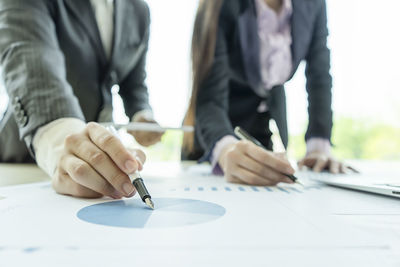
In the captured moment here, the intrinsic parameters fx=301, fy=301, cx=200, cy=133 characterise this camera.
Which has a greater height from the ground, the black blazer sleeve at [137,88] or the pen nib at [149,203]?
the pen nib at [149,203]

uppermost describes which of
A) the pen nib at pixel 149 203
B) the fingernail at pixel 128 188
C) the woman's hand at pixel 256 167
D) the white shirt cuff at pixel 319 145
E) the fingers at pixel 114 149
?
the fingers at pixel 114 149

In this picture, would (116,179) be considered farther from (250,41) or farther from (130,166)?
(250,41)

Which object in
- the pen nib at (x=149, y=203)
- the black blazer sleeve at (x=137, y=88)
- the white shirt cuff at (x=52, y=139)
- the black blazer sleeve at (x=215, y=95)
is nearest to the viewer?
the pen nib at (x=149, y=203)

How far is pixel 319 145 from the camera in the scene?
34.3 inches

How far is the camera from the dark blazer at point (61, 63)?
0.50m

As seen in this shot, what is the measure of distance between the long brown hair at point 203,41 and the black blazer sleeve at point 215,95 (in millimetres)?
18

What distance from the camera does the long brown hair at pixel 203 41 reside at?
0.78 metres

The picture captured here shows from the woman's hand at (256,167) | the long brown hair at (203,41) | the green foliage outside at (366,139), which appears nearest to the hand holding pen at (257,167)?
the woman's hand at (256,167)

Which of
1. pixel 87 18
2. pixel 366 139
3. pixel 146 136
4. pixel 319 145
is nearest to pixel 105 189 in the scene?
pixel 146 136

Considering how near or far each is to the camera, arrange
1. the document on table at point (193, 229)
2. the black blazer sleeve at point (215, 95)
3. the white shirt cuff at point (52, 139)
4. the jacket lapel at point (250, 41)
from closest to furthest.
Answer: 1. the document on table at point (193, 229)
2. the white shirt cuff at point (52, 139)
3. the black blazer sleeve at point (215, 95)
4. the jacket lapel at point (250, 41)

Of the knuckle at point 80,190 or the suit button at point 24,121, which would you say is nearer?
the knuckle at point 80,190

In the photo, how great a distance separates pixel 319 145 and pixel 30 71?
0.74 meters

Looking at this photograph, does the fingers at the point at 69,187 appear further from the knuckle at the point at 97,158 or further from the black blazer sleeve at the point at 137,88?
the black blazer sleeve at the point at 137,88

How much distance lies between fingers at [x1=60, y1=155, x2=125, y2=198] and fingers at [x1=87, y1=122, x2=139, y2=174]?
0.09 ft
